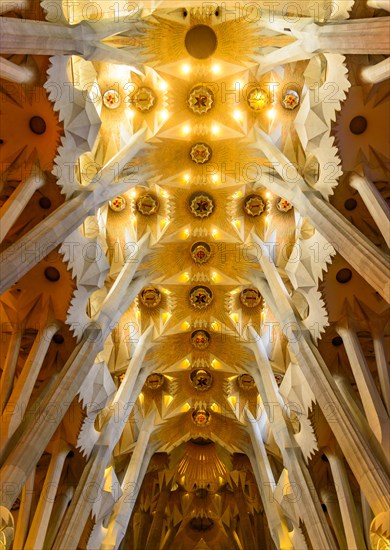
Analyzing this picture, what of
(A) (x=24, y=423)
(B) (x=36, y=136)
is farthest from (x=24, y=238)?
(A) (x=24, y=423)

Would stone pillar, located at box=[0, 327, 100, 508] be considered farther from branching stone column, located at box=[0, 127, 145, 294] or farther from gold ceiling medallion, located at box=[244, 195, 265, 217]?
gold ceiling medallion, located at box=[244, 195, 265, 217]

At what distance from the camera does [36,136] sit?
1243 cm

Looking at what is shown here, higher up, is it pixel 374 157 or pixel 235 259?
pixel 235 259

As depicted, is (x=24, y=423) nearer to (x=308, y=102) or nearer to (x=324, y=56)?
(x=308, y=102)

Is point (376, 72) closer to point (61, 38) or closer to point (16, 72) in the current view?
point (61, 38)

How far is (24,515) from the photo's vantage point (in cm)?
1362

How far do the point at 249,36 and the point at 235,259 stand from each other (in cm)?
676

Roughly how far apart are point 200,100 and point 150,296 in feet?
21.4

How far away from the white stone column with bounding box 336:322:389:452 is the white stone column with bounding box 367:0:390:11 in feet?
20.9

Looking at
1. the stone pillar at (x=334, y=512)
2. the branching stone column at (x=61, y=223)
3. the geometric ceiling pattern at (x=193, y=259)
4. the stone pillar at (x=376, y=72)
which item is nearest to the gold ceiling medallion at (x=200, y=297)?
the geometric ceiling pattern at (x=193, y=259)

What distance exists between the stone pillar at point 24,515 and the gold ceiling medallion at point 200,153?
380 inches

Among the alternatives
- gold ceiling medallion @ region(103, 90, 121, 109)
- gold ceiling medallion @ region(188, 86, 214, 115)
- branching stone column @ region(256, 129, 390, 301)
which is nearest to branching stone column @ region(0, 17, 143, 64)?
gold ceiling medallion @ region(103, 90, 121, 109)

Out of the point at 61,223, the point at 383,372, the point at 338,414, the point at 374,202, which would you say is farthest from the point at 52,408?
the point at 374,202

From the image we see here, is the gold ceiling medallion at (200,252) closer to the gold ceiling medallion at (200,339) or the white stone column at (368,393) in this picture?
the gold ceiling medallion at (200,339)
